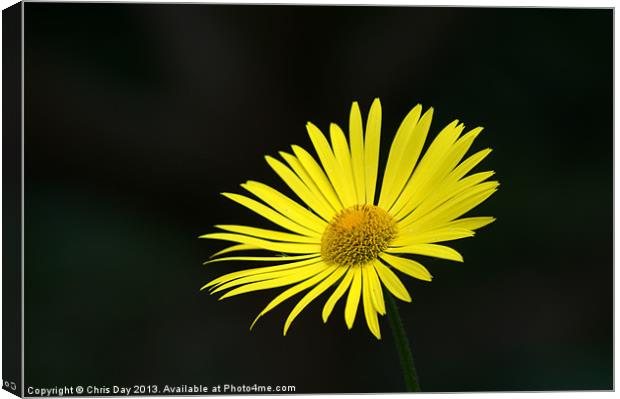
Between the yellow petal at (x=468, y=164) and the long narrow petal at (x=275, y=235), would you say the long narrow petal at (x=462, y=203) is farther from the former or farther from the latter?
the long narrow petal at (x=275, y=235)

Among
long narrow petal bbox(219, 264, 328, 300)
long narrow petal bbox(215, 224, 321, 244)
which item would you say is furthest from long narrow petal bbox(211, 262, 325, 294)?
long narrow petal bbox(215, 224, 321, 244)

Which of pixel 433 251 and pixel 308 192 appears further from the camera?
pixel 308 192

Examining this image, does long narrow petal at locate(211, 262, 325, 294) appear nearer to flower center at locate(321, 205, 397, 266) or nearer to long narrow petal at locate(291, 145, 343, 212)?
flower center at locate(321, 205, 397, 266)

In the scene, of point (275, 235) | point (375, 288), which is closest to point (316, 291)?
point (375, 288)

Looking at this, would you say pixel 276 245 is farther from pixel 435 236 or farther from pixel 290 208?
pixel 435 236

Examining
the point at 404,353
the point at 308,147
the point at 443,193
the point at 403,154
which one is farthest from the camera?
the point at 308,147

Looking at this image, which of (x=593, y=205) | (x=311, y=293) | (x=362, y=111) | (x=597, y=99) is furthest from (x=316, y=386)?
(x=597, y=99)
